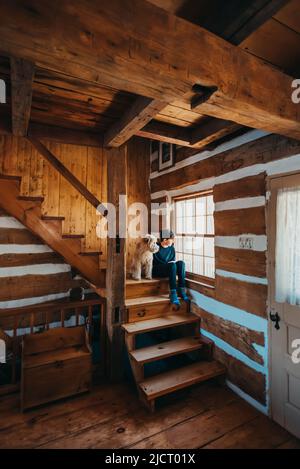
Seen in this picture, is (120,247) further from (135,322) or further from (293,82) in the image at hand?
(293,82)

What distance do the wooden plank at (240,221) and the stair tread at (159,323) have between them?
48.1 inches

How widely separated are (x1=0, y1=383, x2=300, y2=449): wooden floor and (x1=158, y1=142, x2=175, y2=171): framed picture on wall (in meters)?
3.27

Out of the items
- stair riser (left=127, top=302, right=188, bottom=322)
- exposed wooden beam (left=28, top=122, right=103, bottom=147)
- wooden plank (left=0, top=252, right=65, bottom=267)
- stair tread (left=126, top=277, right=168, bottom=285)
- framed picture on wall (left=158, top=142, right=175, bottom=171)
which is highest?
framed picture on wall (left=158, top=142, right=175, bottom=171)

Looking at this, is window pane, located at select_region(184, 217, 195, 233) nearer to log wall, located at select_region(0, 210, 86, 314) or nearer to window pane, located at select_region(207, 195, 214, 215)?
window pane, located at select_region(207, 195, 214, 215)

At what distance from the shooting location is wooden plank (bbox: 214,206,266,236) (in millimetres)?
2446

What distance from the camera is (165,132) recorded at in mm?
2719

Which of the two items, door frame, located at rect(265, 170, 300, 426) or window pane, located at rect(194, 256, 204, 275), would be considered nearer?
door frame, located at rect(265, 170, 300, 426)

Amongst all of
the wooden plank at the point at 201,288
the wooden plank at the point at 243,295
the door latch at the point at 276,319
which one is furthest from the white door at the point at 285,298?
the wooden plank at the point at 201,288

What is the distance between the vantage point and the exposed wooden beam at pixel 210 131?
244 cm

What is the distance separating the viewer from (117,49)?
3.37 feet

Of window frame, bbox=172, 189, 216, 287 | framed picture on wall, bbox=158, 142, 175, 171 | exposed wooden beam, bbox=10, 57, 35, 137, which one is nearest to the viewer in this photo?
exposed wooden beam, bbox=10, 57, 35, 137

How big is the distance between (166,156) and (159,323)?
2709 mm

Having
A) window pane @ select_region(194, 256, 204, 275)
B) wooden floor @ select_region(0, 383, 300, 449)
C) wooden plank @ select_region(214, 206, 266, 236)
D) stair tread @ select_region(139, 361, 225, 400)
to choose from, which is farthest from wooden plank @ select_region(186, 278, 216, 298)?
wooden floor @ select_region(0, 383, 300, 449)

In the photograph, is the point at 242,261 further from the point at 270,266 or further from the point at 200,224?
the point at 200,224
